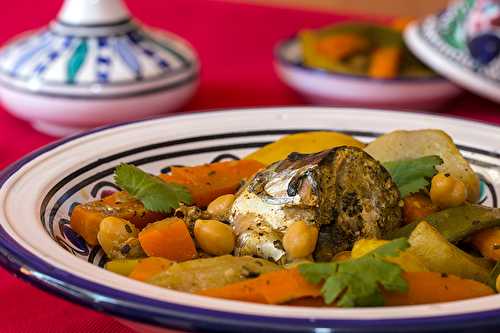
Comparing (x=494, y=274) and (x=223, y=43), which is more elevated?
(x=494, y=274)

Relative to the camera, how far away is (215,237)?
4.06 feet

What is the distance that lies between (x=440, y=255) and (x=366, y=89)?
3.57 ft

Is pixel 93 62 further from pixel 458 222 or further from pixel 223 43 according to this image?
pixel 458 222

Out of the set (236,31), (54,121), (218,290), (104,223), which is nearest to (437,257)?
(218,290)

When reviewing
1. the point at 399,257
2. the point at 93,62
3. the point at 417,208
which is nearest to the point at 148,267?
the point at 399,257

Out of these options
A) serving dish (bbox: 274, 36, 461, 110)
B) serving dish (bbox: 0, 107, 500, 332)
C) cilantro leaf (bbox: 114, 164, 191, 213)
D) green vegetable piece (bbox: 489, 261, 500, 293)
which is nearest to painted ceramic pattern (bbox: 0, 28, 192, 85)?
serving dish (bbox: 274, 36, 461, 110)

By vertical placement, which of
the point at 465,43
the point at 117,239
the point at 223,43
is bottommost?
the point at 223,43

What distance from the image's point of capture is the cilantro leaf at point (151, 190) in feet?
4.41

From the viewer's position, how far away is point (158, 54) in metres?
2.22

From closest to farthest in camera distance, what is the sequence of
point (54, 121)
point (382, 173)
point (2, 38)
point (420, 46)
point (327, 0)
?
point (382, 173), point (54, 121), point (420, 46), point (2, 38), point (327, 0)

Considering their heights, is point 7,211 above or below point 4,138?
above

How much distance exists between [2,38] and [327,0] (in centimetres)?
236

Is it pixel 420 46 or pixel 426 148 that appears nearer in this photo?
pixel 426 148

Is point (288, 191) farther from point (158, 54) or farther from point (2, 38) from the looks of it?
point (2, 38)
